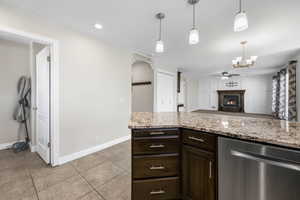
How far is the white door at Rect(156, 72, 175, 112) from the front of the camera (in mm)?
4719

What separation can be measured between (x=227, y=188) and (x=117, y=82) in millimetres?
2925

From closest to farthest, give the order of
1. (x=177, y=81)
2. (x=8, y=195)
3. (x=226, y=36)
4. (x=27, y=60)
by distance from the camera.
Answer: (x=8, y=195) < (x=226, y=36) < (x=27, y=60) < (x=177, y=81)

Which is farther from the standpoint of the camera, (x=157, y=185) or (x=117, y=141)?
(x=117, y=141)

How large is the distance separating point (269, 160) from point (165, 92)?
419 cm

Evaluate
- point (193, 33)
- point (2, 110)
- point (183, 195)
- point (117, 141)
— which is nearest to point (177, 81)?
point (117, 141)

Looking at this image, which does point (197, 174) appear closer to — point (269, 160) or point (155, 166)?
point (155, 166)

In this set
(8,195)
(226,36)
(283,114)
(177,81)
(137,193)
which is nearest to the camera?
(137,193)

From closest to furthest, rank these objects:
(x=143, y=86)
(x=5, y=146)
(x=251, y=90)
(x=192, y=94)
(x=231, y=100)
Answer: (x=5, y=146) → (x=143, y=86) → (x=251, y=90) → (x=231, y=100) → (x=192, y=94)

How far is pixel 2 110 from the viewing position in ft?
9.93

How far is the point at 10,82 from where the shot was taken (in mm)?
3090

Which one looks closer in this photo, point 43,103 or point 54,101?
point 54,101

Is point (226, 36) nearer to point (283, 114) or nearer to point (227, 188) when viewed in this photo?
point (227, 188)

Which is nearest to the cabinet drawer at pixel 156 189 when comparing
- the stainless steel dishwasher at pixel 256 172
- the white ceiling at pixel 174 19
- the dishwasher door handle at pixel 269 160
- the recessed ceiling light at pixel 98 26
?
the stainless steel dishwasher at pixel 256 172

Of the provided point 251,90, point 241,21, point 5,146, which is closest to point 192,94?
point 251,90
